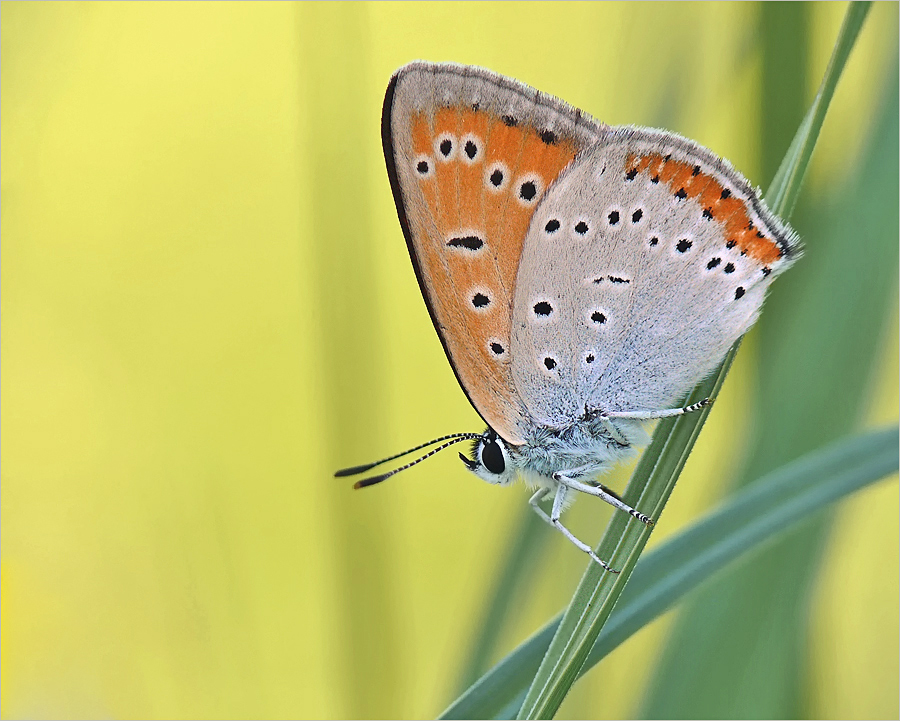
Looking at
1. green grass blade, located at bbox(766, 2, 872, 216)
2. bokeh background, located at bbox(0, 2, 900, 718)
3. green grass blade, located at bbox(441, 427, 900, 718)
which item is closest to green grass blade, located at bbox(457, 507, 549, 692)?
bokeh background, located at bbox(0, 2, 900, 718)

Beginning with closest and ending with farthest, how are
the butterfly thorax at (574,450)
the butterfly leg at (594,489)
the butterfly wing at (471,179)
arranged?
the butterfly leg at (594,489) < the butterfly wing at (471,179) < the butterfly thorax at (574,450)

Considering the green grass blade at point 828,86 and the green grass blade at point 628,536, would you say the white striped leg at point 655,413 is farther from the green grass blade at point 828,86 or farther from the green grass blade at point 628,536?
the green grass blade at point 828,86

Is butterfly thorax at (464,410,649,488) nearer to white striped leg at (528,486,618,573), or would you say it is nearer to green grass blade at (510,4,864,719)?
white striped leg at (528,486,618,573)

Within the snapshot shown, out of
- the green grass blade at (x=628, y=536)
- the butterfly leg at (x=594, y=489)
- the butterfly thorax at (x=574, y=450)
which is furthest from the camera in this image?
the butterfly thorax at (x=574, y=450)

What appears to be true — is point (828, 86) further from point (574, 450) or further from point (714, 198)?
point (574, 450)

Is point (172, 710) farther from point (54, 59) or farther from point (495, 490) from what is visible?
point (54, 59)

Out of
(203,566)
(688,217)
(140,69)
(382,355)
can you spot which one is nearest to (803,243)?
(688,217)

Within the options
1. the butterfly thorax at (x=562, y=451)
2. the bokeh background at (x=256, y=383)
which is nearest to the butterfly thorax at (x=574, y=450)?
the butterfly thorax at (x=562, y=451)
